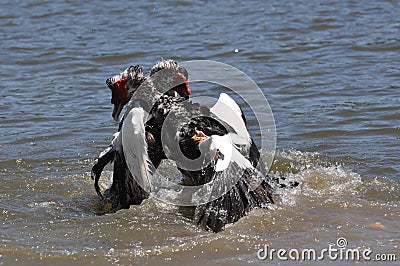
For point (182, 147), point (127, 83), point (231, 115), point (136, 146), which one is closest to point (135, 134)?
point (136, 146)

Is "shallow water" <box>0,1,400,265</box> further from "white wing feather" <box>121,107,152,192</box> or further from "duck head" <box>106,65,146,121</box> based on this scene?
"duck head" <box>106,65,146,121</box>

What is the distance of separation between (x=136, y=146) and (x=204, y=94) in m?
3.68

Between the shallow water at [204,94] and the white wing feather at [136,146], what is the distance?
352 millimetres

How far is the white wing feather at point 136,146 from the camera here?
5668mm

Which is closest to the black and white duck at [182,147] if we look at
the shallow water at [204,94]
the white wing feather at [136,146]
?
the white wing feather at [136,146]

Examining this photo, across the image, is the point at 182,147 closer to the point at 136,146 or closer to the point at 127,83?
the point at 136,146

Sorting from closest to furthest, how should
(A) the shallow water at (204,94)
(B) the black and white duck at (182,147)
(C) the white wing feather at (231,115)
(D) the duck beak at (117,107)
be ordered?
1. (A) the shallow water at (204,94)
2. (B) the black and white duck at (182,147)
3. (C) the white wing feather at (231,115)
4. (D) the duck beak at (117,107)

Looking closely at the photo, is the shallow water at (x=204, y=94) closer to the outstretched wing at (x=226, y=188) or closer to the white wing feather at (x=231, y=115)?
the outstretched wing at (x=226, y=188)

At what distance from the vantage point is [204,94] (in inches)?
366

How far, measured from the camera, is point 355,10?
13.1 m

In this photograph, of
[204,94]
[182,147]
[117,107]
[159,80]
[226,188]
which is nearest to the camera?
[226,188]

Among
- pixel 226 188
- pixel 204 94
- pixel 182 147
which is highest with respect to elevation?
pixel 182 147

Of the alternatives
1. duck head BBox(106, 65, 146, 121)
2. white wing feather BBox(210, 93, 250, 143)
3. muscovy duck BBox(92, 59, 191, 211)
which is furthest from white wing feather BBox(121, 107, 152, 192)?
white wing feather BBox(210, 93, 250, 143)

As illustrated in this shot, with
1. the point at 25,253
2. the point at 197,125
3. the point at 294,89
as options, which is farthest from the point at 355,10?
the point at 25,253
